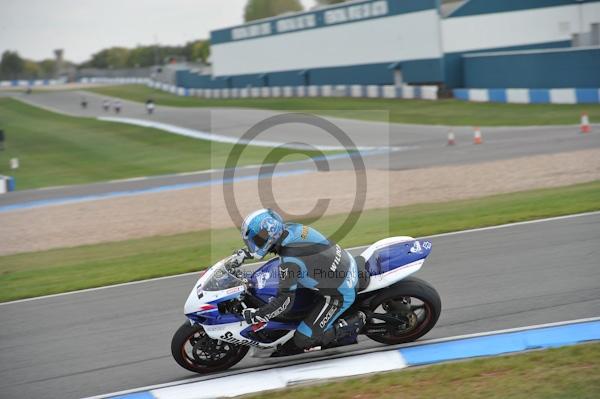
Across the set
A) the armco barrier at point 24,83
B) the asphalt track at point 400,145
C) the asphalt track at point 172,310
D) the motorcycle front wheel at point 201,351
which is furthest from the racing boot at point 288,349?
the armco barrier at point 24,83

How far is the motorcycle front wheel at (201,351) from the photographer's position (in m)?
7.82

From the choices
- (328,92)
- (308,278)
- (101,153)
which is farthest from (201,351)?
(328,92)

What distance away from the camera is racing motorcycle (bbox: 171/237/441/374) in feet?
25.3

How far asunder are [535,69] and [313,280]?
3377 centimetres

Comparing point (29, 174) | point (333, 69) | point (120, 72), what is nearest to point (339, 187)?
point (29, 174)

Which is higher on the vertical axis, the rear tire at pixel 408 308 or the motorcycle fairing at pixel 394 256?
the motorcycle fairing at pixel 394 256

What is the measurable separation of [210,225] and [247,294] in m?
9.47

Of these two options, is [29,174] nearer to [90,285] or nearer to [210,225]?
[210,225]

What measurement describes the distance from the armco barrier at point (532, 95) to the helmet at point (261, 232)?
3070 centimetres

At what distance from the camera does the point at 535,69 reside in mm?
38188

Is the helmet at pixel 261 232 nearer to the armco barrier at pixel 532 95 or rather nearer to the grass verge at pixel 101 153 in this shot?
the grass verge at pixel 101 153

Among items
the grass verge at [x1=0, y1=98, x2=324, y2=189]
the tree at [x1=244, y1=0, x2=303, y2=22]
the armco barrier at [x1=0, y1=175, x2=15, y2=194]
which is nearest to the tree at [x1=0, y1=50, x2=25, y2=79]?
the tree at [x1=244, y1=0, x2=303, y2=22]

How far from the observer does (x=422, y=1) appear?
45938 mm

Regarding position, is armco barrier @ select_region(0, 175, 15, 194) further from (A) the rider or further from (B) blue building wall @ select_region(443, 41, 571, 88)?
(B) blue building wall @ select_region(443, 41, 571, 88)
